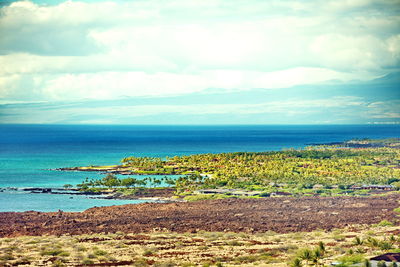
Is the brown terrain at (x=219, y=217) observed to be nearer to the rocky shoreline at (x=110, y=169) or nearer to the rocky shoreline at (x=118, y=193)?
the rocky shoreline at (x=118, y=193)

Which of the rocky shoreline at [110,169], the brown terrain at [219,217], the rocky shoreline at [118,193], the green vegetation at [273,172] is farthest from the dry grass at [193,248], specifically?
the rocky shoreline at [110,169]

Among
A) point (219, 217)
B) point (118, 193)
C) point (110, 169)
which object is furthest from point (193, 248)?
point (110, 169)

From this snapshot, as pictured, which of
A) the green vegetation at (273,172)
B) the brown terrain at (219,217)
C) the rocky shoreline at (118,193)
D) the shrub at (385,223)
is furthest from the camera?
the green vegetation at (273,172)

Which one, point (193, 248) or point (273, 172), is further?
point (273, 172)

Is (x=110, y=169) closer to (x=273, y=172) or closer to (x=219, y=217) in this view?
(x=273, y=172)

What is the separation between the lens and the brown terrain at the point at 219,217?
4488cm

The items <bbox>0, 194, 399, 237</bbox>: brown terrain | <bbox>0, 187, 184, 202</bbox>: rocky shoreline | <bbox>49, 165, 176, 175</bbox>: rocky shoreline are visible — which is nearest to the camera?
<bbox>0, 194, 399, 237</bbox>: brown terrain

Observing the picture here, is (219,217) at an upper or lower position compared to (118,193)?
upper

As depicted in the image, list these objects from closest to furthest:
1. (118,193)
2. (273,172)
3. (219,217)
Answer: (219,217)
(118,193)
(273,172)

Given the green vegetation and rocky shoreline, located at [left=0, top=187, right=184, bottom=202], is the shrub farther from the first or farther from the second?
rocky shoreline, located at [left=0, top=187, right=184, bottom=202]

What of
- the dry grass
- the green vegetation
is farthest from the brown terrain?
the green vegetation

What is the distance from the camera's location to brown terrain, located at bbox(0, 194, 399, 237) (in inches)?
1767

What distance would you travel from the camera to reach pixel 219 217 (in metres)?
50.6

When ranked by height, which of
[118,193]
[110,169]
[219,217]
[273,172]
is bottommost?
[118,193]
